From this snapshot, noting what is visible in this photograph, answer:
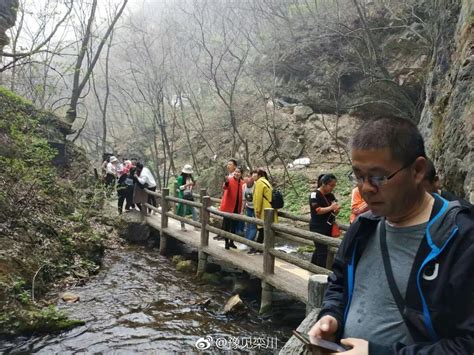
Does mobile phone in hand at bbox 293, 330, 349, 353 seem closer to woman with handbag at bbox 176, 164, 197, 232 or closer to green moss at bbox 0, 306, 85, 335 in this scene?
green moss at bbox 0, 306, 85, 335

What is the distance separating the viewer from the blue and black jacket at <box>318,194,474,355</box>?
105 centimetres

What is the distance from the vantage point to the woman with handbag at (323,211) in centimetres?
539

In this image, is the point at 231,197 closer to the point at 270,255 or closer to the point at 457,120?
the point at 270,255

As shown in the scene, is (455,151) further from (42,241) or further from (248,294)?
(42,241)

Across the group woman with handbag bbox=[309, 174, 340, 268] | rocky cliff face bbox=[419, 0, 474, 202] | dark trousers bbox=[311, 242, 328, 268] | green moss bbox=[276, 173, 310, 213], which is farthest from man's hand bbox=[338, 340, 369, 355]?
green moss bbox=[276, 173, 310, 213]

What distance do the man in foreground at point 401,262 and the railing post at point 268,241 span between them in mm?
4457

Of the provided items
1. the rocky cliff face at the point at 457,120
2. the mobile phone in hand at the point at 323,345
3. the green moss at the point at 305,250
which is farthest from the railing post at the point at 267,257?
the mobile phone in hand at the point at 323,345

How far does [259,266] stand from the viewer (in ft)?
21.2

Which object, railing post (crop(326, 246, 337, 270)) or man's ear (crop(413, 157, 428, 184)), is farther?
railing post (crop(326, 246, 337, 270))

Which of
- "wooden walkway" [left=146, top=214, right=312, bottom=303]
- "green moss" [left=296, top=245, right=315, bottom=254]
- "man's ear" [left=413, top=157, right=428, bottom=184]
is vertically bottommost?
"green moss" [left=296, top=245, right=315, bottom=254]

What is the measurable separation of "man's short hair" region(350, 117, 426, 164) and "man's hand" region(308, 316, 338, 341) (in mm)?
662

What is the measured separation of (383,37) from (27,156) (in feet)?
48.4

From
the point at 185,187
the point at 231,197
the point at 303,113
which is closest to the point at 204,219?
the point at 231,197

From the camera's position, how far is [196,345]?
510 cm
